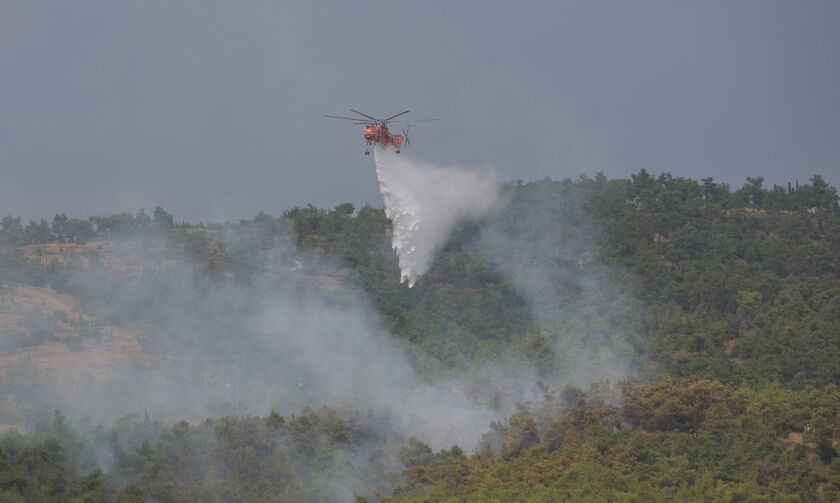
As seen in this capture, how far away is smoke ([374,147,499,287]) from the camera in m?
65.8

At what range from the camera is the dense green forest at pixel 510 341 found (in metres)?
46.2

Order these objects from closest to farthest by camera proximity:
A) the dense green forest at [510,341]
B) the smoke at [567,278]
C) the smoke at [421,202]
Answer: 1. the dense green forest at [510,341]
2. the smoke at [421,202]
3. the smoke at [567,278]

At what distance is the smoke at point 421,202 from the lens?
65.8m

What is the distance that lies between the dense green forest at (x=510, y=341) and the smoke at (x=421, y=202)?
350cm

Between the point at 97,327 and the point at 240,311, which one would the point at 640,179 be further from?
the point at 97,327

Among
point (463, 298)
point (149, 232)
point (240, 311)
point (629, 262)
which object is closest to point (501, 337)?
point (463, 298)

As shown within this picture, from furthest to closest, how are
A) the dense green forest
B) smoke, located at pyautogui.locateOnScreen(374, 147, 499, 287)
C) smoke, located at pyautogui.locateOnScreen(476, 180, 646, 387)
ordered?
smoke, located at pyautogui.locateOnScreen(476, 180, 646, 387) → smoke, located at pyautogui.locateOnScreen(374, 147, 499, 287) → the dense green forest

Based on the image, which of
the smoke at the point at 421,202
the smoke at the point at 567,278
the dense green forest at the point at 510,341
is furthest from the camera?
the smoke at the point at 567,278

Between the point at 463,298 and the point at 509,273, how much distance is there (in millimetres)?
5791

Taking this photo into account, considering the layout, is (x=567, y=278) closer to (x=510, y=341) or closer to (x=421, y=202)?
(x=510, y=341)

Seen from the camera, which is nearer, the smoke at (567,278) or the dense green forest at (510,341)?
the dense green forest at (510,341)

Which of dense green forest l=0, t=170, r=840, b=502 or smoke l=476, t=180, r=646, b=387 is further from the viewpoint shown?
smoke l=476, t=180, r=646, b=387

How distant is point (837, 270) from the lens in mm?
79062

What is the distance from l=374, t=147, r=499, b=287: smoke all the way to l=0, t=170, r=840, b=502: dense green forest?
138 inches
